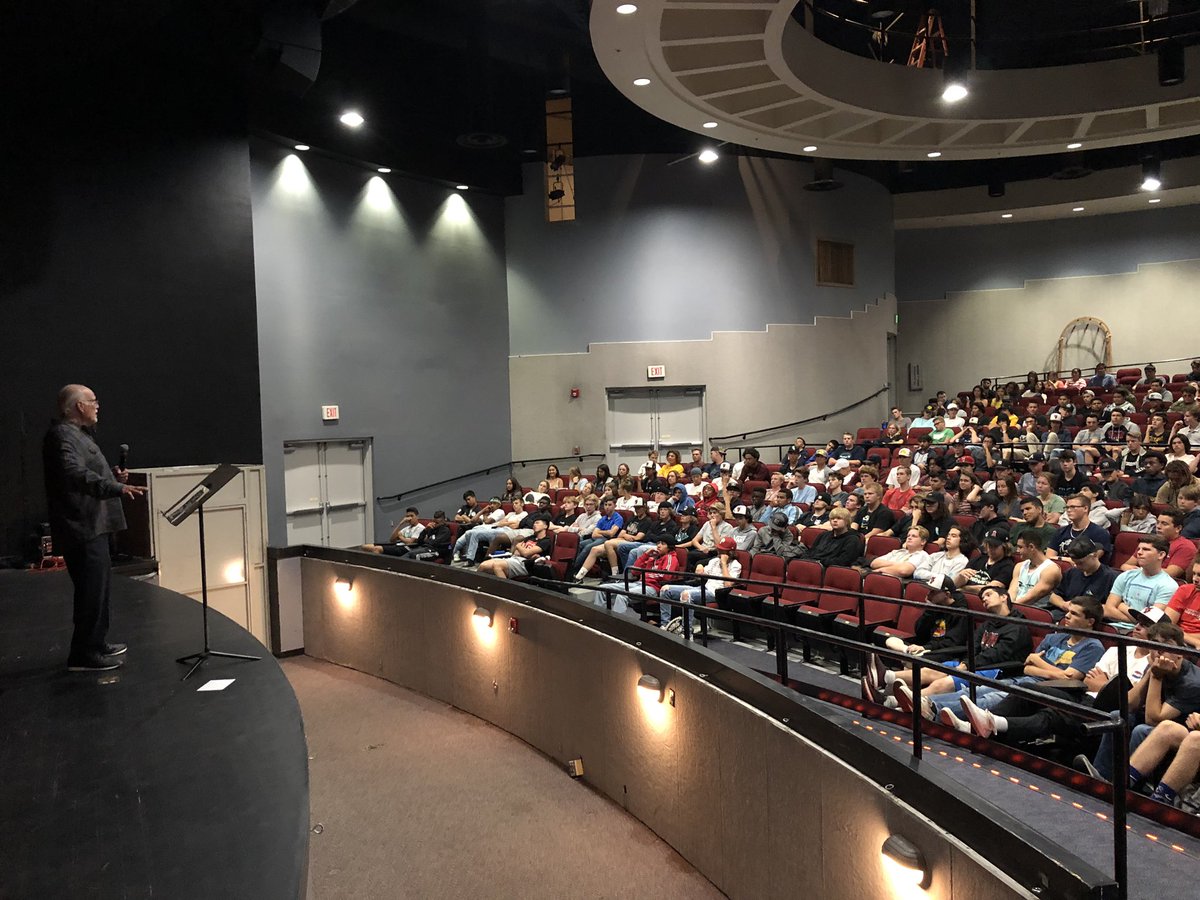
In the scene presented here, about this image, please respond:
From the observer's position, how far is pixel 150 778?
240 centimetres

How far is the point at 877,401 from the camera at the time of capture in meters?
14.7

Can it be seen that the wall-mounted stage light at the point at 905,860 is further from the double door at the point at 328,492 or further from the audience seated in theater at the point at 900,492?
the double door at the point at 328,492

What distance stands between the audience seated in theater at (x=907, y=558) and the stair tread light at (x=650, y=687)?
2083 millimetres

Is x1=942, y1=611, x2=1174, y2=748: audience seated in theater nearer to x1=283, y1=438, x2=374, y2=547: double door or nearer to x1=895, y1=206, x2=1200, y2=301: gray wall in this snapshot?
x1=283, y1=438, x2=374, y2=547: double door

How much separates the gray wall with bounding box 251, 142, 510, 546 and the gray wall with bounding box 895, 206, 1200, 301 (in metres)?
9.06

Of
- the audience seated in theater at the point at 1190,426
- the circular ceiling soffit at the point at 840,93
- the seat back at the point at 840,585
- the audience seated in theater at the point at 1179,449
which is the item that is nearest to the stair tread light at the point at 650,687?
the seat back at the point at 840,585

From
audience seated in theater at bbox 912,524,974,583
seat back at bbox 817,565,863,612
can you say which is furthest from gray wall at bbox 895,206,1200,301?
seat back at bbox 817,565,863,612

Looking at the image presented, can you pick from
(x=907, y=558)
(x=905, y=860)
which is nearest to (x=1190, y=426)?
(x=907, y=558)

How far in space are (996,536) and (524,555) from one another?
4417 millimetres

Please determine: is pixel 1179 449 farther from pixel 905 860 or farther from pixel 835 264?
pixel 835 264

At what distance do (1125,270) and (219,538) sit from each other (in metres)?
16.0

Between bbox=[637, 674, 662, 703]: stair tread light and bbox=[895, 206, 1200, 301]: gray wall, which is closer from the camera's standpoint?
bbox=[637, 674, 662, 703]: stair tread light

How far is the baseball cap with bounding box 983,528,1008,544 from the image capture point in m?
5.59

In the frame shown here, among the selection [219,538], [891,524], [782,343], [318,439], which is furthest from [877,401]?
[219,538]
